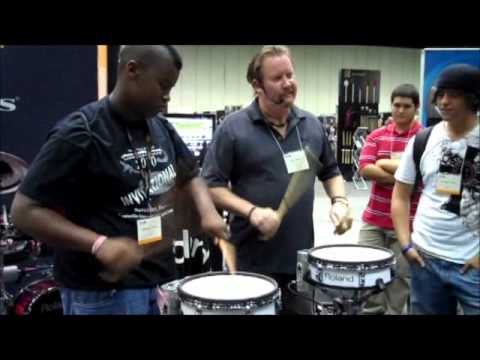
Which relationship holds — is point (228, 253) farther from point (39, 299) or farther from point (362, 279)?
point (39, 299)

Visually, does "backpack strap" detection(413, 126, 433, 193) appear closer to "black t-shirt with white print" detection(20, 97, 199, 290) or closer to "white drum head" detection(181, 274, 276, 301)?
"white drum head" detection(181, 274, 276, 301)

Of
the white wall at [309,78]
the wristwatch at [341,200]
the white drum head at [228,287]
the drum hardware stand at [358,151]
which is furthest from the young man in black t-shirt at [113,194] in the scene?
the white wall at [309,78]

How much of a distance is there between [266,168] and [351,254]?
47 cm

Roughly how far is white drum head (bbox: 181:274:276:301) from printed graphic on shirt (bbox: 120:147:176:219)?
0.89 feet

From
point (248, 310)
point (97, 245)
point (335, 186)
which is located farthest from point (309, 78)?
point (97, 245)

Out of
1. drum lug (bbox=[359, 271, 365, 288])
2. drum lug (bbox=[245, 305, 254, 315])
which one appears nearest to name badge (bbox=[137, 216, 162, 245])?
drum lug (bbox=[245, 305, 254, 315])

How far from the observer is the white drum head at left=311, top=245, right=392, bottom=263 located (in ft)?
5.96

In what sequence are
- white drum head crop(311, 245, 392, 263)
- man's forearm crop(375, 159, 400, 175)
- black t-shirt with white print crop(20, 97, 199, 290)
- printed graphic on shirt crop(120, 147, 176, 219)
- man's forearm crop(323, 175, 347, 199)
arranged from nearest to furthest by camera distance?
black t-shirt with white print crop(20, 97, 199, 290) < printed graphic on shirt crop(120, 147, 176, 219) < white drum head crop(311, 245, 392, 263) < man's forearm crop(323, 175, 347, 199) < man's forearm crop(375, 159, 400, 175)

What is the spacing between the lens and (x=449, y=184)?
175 cm

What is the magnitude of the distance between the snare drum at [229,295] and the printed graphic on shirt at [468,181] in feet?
2.32

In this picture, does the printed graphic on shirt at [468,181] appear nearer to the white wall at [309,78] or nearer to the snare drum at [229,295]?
the snare drum at [229,295]

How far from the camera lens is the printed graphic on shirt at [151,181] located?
1.45m
